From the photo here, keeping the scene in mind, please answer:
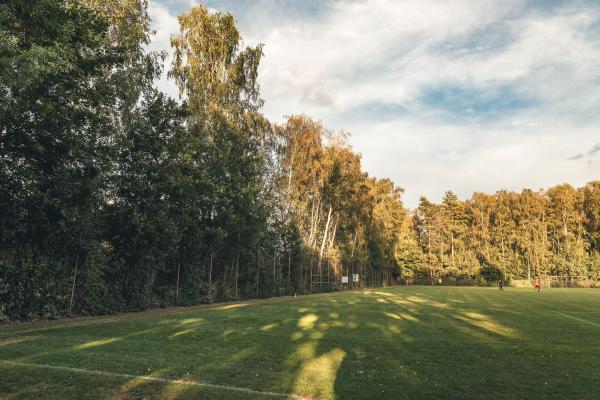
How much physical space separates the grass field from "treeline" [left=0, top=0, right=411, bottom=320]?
12.5ft

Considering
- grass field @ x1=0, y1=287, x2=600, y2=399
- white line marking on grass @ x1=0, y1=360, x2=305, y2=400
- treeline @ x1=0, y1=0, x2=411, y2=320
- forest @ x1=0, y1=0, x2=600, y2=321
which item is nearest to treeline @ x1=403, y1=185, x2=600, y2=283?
forest @ x1=0, y1=0, x2=600, y2=321

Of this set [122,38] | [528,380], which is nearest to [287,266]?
[122,38]

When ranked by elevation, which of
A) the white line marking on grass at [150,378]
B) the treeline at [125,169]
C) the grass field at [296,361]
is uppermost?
the treeline at [125,169]

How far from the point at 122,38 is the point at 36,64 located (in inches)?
513

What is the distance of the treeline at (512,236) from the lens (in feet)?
266

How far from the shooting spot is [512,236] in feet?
278

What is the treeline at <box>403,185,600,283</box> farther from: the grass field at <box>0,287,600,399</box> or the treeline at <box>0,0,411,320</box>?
the grass field at <box>0,287,600,399</box>

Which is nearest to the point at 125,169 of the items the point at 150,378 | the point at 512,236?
the point at 150,378

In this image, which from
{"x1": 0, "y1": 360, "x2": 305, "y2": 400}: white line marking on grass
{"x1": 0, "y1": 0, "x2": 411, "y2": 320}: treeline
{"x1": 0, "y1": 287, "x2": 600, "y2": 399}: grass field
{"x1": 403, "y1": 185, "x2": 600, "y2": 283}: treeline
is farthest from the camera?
{"x1": 403, "y1": 185, "x2": 600, "y2": 283}: treeline

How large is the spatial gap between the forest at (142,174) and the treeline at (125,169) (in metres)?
0.07

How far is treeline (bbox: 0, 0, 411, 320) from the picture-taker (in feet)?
44.5

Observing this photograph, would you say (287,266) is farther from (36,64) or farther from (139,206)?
(36,64)

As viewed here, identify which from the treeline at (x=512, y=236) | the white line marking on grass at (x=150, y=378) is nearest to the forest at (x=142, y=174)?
the white line marking on grass at (x=150, y=378)

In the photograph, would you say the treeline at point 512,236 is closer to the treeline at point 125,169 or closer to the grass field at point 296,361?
the treeline at point 125,169
